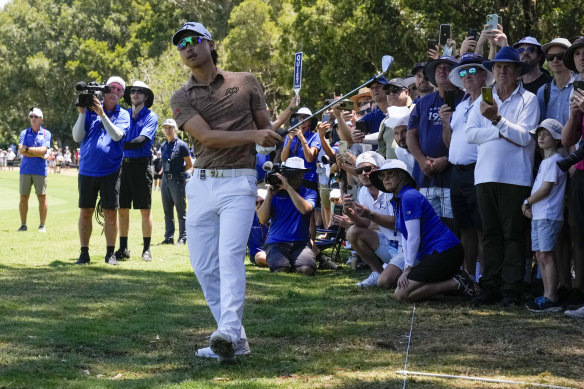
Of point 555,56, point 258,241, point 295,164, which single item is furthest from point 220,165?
point 258,241

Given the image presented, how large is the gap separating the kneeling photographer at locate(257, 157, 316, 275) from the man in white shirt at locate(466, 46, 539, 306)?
142 inches

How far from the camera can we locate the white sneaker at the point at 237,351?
6.46 metres

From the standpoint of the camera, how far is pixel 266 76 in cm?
5394

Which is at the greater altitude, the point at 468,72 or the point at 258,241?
the point at 468,72

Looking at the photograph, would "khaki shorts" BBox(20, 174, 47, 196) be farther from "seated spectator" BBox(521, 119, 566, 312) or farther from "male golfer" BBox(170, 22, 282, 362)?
"male golfer" BBox(170, 22, 282, 362)

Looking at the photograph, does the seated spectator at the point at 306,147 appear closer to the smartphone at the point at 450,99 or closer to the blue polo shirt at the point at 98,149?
the blue polo shirt at the point at 98,149

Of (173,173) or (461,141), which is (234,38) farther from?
(461,141)

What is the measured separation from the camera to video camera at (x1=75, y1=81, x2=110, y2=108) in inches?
456

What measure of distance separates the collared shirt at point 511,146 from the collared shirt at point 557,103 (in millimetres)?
213

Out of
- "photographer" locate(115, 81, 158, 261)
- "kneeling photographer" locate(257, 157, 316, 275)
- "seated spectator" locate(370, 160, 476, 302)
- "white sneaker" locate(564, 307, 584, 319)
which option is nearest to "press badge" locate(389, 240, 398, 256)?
"seated spectator" locate(370, 160, 476, 302)

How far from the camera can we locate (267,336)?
7.41 meters

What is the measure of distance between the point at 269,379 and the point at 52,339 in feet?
7.03

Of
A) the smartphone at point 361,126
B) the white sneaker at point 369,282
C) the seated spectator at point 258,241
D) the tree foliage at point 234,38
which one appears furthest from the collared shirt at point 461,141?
the tree foliage at point 234,38

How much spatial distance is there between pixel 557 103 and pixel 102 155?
578 centimetres
